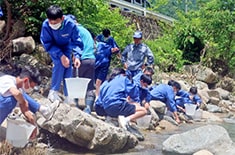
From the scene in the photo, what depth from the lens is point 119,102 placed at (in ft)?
20.3

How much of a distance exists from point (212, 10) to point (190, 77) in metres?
3.88

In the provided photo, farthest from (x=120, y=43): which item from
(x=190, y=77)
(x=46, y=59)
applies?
(x=190, y=77)

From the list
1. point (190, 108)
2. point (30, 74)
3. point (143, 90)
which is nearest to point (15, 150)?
point (30, 74)

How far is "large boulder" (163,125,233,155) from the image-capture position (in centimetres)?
557

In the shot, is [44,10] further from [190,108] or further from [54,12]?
[54,12]

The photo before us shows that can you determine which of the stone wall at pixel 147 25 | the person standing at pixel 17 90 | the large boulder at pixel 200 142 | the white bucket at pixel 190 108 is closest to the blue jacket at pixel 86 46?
the large boulder at pixel 200 142

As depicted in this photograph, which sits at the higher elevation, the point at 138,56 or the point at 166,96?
the point at 138,56

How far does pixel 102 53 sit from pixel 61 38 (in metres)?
1.95

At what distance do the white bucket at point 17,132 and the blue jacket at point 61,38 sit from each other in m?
1.59

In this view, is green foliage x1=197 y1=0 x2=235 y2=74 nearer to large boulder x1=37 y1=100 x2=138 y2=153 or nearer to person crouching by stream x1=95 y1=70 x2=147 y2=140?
person crouching by stream x1=95 y1=70 x2=147 y2=140

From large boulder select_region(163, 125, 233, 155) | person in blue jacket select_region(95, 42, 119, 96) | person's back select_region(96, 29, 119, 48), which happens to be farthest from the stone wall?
large boulder select_region(163, 125, 233, 155)

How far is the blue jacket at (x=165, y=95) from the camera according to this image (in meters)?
9.18

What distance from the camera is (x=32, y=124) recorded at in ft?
15.4

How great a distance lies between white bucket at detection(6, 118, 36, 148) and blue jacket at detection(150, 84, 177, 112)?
5011 millimetres
